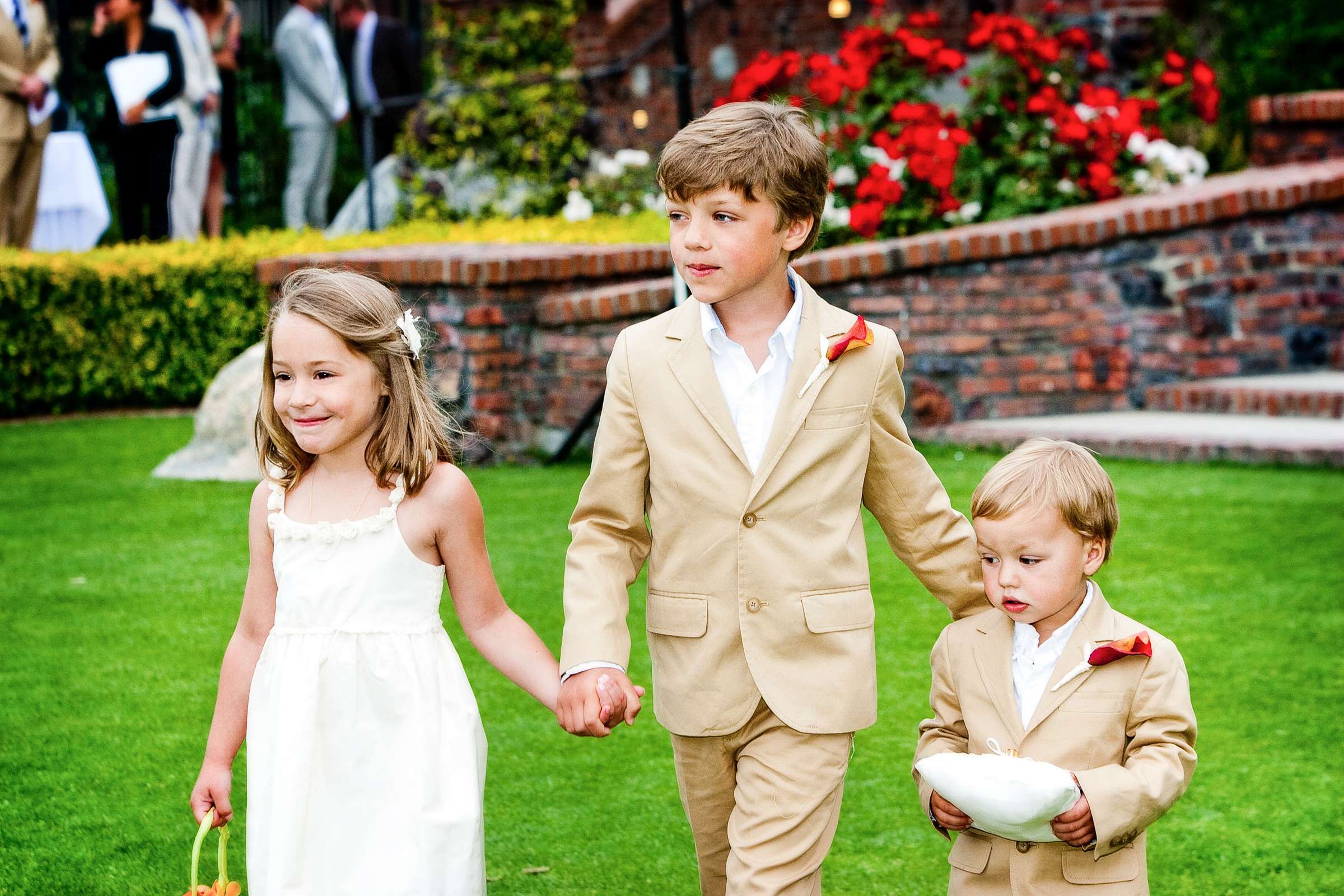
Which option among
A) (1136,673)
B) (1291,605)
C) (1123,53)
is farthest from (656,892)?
(1123,53)

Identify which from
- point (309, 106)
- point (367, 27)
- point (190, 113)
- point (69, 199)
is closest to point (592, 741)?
point (190, 113)

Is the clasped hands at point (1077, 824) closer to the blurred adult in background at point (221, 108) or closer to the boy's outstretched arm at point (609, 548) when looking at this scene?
the boy's outstretched arm at point (609, 548)

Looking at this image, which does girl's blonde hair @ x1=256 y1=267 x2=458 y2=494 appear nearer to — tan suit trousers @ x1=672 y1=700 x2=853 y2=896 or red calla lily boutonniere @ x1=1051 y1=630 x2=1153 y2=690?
tan suit trousers @ x1=672 y1=700 x2=853 y2=896

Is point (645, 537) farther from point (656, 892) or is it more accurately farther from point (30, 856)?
point (30, 856)

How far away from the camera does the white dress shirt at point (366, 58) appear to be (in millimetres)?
13719

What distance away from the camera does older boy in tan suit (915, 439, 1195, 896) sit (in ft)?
7.98

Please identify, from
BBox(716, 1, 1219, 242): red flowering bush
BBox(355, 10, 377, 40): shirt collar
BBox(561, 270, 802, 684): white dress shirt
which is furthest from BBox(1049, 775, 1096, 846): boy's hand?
BBox(355, 10, 377, 40): shirt collar

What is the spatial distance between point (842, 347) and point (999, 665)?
574mm

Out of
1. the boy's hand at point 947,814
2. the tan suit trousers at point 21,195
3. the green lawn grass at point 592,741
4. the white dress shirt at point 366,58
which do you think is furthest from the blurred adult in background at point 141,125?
the boy's hand at point 947,814

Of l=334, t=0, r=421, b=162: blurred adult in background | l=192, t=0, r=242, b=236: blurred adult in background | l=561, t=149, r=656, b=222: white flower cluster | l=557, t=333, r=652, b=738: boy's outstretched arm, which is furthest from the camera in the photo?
l=334, t=0, r=421, b=162: blurred adult in background

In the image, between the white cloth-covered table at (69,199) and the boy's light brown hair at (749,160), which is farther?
the white cloth-covered table at (69,199)

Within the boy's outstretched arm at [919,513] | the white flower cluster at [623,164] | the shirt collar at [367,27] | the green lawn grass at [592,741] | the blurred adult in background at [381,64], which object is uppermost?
the shirt collar at [367,27]

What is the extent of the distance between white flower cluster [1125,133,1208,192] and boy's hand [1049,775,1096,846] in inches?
273

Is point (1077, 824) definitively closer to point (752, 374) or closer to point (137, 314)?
point (752, 374)
